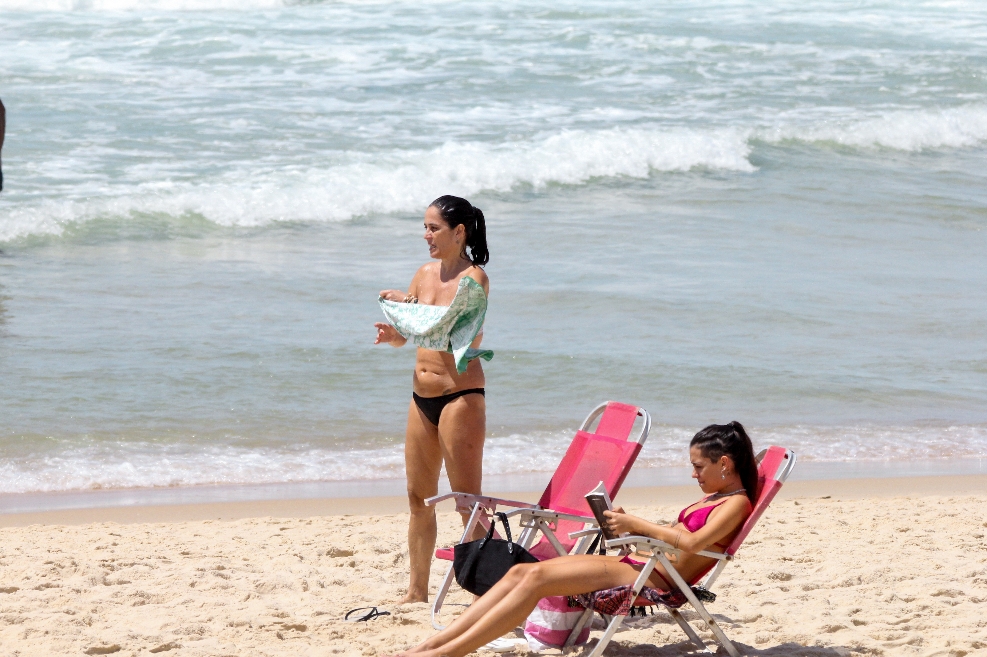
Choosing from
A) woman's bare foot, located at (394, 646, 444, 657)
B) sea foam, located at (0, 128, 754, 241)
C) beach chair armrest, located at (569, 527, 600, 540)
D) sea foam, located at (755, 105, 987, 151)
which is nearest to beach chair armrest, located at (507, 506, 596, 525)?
beach chair armrest, located at (569, 527, 600, 540)

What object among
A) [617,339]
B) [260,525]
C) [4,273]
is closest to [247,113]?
[4,273]

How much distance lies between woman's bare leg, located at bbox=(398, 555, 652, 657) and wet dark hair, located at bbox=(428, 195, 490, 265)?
1.14 metres

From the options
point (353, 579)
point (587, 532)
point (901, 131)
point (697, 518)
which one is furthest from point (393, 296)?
point (901, 131)

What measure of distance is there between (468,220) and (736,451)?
4.12 feet

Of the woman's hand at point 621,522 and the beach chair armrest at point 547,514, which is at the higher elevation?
the woman's hand at point 621,522

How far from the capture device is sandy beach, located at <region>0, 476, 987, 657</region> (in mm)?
4301

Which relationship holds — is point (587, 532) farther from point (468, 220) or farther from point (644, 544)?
point (468, 220)

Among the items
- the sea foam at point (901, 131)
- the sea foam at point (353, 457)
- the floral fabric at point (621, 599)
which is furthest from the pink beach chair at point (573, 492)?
the sea foam at point (901, 131)

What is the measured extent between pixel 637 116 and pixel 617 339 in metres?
10.0

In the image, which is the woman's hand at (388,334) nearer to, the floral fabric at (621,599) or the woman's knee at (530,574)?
the woman's knee at (530,574)

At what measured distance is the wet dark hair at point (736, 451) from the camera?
423 centimetres

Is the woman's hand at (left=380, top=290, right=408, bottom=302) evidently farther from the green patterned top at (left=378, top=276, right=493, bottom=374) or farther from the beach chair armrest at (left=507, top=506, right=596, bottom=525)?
the beach chair armrest at (left=507, top=506, right=596, bottom=525)

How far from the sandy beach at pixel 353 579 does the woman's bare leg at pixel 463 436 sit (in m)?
0.58

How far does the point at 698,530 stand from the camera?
4.13m
